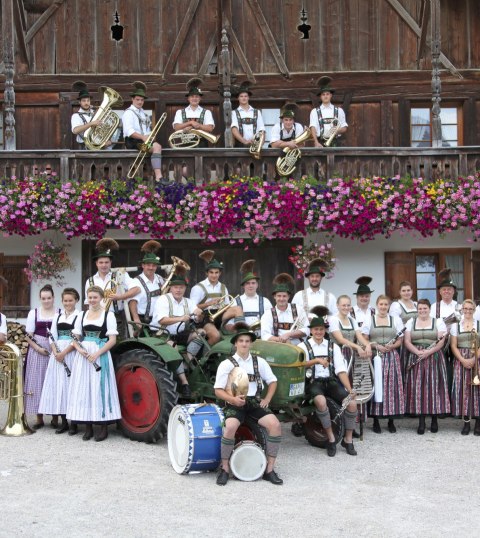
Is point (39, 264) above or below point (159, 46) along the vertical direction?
below

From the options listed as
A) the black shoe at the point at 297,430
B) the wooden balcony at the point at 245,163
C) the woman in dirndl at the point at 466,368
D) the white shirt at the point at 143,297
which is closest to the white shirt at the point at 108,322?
the white shirt at the point at 143,297

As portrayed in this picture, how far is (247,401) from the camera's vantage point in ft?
25.9

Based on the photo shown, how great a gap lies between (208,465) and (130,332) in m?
2.49

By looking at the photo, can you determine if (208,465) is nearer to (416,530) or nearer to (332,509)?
(332,509)

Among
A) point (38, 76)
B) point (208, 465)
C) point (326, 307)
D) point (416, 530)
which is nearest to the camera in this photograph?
point (416, 530)

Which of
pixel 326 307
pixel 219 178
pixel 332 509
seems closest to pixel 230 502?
pixel 332 509

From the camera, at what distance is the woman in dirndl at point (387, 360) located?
A: 10.1 metres

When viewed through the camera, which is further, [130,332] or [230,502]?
[130,332]

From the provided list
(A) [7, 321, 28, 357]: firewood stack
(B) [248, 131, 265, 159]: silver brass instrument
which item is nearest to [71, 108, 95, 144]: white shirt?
(B) [248, 131, 265, 159]: silver brass instrument

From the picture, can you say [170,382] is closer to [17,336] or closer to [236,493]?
[236,493]

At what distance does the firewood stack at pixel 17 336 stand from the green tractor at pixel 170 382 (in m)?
4.18

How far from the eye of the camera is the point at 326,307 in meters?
9.67

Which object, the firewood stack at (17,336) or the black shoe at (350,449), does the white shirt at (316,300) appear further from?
the firewood stack at (17,336)

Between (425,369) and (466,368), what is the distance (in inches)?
18.6
